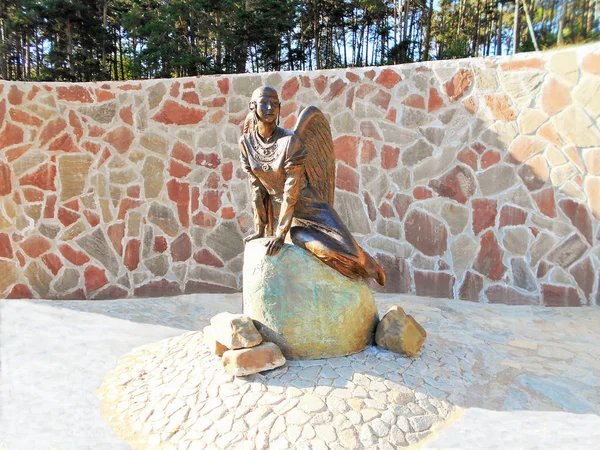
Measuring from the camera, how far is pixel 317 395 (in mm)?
2465

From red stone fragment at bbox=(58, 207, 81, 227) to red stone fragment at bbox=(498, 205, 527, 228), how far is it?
15.0 ft

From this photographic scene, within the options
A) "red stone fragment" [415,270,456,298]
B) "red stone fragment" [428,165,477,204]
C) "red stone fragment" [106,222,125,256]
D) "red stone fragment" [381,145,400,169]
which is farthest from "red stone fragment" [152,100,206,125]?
"red stone fragment" [415,270,456,298]

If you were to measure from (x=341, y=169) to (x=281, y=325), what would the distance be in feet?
8.84

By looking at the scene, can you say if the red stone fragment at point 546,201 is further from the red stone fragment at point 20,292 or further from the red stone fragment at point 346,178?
the red stone fragment at point 20,292

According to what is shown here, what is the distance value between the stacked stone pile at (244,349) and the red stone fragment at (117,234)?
2.92 metres

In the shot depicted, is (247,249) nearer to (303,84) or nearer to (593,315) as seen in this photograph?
(303,84)

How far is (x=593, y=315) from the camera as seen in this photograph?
4.21m

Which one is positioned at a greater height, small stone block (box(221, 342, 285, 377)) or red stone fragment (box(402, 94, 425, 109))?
red stone fragment (box(402, 94, 425, 109))

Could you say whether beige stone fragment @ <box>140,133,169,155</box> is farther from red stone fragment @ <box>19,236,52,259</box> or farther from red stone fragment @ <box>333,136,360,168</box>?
red stone fragment @ <box>333,136,360,168</box>

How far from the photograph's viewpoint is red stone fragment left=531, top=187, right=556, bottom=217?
4516 millimetres

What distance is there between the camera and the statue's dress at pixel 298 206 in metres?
2.80

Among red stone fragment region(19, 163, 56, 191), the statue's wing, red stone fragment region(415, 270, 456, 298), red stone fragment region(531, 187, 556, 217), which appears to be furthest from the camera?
red stone fragment region(19, 163, 56, 191)

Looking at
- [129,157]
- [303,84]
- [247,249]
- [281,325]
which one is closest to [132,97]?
[129,157]

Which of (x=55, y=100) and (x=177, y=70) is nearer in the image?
(x=55, y=100)
